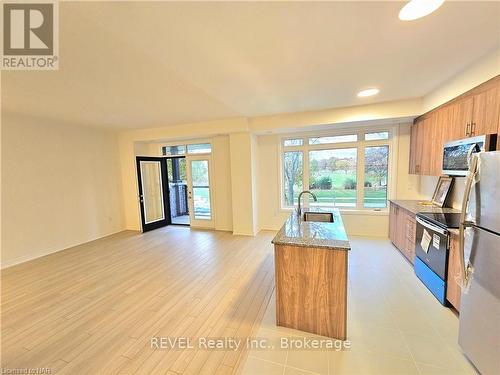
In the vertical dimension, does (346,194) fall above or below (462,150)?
below

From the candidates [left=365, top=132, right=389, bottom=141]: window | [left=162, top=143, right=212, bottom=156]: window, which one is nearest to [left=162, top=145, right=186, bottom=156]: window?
[left=162, top=143, right=212, bottom=156]: window

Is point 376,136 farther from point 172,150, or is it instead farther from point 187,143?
point 172,150

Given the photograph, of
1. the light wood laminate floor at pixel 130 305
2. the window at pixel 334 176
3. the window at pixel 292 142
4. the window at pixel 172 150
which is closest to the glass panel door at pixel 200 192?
the window at pixel 172 150

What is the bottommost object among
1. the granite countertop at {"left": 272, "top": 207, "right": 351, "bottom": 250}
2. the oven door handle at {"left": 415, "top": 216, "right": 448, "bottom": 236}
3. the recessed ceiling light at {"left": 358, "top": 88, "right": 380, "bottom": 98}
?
the oven door handle at {"left": 415, "top": 216, "right": 448, "bottom": 236}

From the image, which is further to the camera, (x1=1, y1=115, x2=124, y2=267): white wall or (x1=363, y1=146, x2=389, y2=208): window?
(x1=363, y1=146, x2=389, y2=208): window

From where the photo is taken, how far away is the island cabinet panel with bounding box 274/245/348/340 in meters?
1.90

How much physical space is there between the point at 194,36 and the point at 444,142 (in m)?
3.43

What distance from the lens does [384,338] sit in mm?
1922

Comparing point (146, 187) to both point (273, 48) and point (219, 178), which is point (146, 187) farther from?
point (273, 48)

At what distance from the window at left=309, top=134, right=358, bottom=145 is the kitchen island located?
3116 millimetres

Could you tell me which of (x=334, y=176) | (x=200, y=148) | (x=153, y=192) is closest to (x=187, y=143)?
(x=200, y=148)

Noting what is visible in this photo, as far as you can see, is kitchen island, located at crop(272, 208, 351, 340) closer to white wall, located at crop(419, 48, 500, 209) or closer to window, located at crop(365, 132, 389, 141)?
white wall, located at crop(419, 48, 500, 209)

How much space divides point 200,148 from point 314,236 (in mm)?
4308

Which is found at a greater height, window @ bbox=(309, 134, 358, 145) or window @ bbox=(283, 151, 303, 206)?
window @ bbox=(309, 134, 358, 145)
